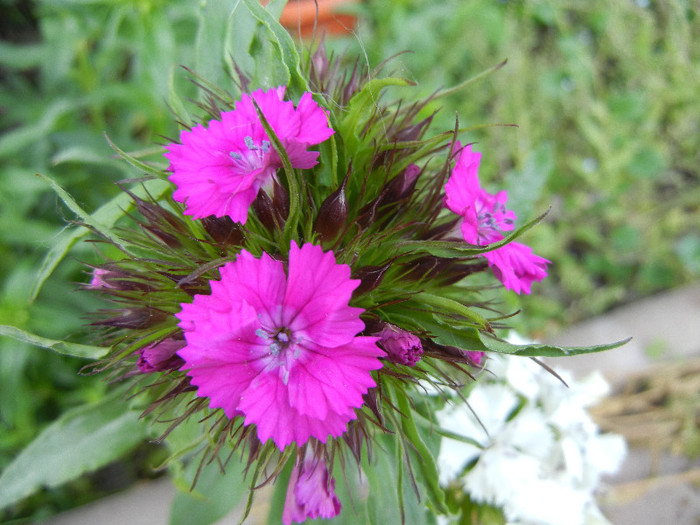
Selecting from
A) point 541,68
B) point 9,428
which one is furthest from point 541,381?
point 541,68

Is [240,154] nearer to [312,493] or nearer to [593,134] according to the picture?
[312,493]

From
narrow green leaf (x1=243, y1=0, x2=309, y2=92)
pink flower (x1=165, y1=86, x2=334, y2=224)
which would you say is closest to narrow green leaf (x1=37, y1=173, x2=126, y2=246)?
pink flower (x1=165, y1=86, x2=334, y2=224)

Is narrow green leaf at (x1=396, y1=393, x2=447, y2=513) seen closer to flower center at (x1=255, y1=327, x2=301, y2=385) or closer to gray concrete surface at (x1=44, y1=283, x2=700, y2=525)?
flower center at (x1=255, y1=327, x2=301, y2=385)

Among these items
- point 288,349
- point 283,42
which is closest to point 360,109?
point 283,42

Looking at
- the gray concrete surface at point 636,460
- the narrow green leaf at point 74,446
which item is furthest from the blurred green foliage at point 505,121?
the narrow green leaf at point 74,446

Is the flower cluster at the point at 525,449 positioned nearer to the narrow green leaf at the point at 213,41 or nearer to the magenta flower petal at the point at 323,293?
the magenta flower petal at the point at 323,293

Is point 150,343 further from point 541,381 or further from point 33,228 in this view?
point 33,228
